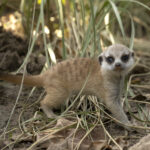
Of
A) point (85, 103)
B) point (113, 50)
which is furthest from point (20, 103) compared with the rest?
point (113, 50)

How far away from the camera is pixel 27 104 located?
299 cm

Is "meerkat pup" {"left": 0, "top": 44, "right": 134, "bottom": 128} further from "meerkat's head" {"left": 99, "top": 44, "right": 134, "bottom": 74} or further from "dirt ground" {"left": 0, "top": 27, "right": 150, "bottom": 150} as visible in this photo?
"dirt ground" {"left": 0, "top": 27, "right": 150, "bottom": 150}

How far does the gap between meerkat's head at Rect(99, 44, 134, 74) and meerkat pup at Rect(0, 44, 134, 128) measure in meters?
0.04

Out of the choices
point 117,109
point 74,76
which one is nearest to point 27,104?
point 74,76

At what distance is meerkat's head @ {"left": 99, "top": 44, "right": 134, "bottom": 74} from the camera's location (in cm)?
259

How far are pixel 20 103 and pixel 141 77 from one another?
5.88 ft

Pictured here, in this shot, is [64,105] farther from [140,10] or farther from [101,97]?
[140,10]

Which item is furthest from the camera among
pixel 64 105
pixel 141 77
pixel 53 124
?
pixel 141 77

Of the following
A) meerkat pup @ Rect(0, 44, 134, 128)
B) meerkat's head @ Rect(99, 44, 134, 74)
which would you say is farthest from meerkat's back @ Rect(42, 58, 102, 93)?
meerkat's head @ Rect(99, 44, 134, 74)

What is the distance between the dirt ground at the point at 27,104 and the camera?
7.46 feet

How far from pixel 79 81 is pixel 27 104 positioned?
1.91 ft

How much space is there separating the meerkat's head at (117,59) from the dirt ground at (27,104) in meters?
0.53

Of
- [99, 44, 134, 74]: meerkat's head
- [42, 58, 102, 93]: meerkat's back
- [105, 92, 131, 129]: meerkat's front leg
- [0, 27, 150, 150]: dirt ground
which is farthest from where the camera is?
[42, 58, 102, 93]: meerkat's back

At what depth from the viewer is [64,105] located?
309 cm
